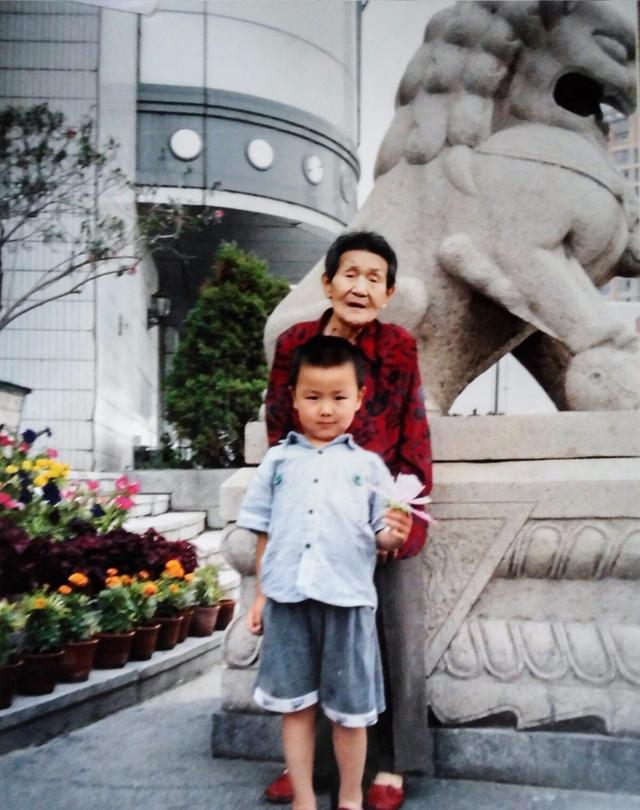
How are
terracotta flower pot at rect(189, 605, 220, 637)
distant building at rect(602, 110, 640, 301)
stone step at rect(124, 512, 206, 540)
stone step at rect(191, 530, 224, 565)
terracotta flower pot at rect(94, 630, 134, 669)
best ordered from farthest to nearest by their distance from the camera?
stone step at rect(124, 512, 206, 540), stone step at rect(191, 530, 224, 565), terracotta flower pot at rect(189, 605, 220, 637), terracotta flower pot at rect(94, 630, 134, 669), distant building at rect(602, 110, 640, 301)

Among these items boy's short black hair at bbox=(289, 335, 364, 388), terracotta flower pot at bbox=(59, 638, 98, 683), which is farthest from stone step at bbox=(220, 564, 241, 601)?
boy's short black hair at bbox=(289, 335, 364, 388)

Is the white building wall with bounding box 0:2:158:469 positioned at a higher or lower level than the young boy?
higher

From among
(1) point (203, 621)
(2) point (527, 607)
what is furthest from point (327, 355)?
(1) point (203, 621)

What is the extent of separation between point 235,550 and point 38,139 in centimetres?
773

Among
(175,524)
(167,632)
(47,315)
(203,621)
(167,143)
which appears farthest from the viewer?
(167,143)

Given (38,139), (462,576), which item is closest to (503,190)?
(462,576)

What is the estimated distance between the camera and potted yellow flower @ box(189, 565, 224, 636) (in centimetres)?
448

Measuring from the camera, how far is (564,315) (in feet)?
9.60

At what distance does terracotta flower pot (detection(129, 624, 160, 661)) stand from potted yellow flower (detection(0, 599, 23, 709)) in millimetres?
664

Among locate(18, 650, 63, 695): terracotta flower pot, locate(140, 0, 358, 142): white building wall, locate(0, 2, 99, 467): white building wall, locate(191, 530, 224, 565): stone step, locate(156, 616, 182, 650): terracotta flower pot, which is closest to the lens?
locate(18, 650, 63, 695): terracotta flower pot

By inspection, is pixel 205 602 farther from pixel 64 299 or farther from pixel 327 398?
pixel 64 299

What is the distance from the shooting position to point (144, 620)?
3.86 m

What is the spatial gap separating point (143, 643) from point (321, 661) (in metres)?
1.84

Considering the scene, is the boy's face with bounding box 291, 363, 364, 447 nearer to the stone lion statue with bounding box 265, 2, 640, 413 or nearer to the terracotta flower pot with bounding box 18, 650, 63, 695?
the stone lion statue with bounding box 265, 2, 640, 413
